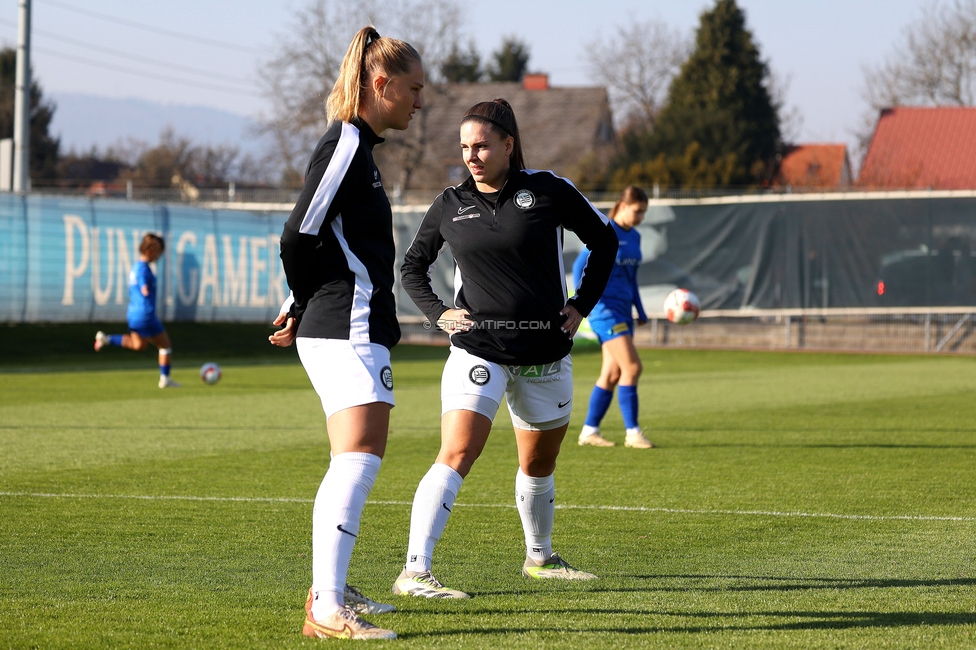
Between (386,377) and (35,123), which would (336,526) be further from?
(35,123)

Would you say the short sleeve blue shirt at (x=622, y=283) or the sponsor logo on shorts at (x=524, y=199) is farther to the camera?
the short sleeve blue shirt at (x=622, y=283)

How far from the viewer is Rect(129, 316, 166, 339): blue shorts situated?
16.0m

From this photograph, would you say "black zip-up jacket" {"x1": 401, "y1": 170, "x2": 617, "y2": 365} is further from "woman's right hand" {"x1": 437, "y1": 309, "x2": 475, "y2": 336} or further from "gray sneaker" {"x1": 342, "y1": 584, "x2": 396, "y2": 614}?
"gray sneaker" {"x1": 342, "y1": 584, "x2": 396, "y2": 614}

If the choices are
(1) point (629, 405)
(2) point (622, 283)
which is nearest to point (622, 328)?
(2) point (622, 283)

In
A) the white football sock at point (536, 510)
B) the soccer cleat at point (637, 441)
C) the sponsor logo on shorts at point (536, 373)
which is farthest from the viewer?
the soccer cleat at point (637, 441)

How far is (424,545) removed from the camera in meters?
4.70

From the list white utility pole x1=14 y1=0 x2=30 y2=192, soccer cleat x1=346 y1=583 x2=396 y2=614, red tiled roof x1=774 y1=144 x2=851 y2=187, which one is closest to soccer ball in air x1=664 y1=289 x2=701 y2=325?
soccer cleat x1=346 y1=583 x2=396 y2=614

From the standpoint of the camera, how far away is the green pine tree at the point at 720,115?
4512 centimetres

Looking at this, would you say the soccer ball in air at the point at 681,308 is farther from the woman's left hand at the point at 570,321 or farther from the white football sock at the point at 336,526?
the white football sock at the point at 336,526

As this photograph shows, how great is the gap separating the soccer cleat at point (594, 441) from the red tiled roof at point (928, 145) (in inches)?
1374

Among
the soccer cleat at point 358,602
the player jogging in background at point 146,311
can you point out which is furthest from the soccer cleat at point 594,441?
the player jogging in background at point 146,311

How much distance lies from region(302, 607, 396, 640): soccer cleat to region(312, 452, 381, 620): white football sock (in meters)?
0.02

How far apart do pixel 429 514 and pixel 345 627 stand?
2.77ft

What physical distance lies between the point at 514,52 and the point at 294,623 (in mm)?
73565
